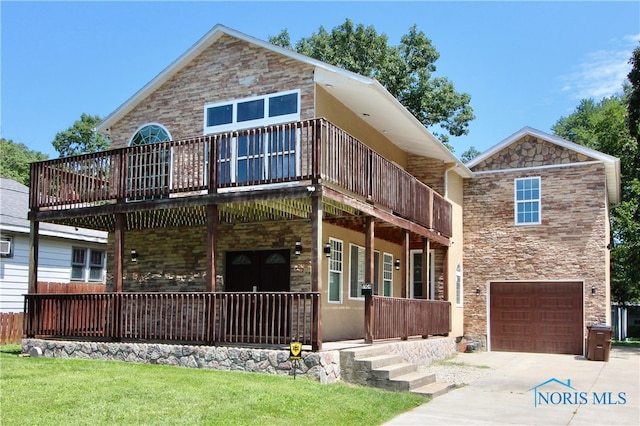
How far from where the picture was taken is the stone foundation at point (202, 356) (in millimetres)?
11422

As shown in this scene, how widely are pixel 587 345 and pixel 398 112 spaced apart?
30.2ft

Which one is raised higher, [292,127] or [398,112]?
[398,112]

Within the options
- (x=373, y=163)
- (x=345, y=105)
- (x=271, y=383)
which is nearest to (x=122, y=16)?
(x=345, y=105)

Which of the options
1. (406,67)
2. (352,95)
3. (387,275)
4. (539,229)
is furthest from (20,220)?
(406,67)

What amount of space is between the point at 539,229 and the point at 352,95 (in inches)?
368

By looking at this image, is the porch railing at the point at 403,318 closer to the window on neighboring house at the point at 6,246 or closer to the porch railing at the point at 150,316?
the porch railing at the point at 150,316

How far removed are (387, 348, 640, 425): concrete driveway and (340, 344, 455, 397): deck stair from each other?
0.41 meters

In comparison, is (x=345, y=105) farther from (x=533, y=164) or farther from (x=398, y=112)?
(x=533, y=164)

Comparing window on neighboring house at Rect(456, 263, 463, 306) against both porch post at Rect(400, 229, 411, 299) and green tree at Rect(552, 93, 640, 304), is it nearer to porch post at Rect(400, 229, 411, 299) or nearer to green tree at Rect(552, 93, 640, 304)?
porch post at Rect(400, 229, 411, 299)

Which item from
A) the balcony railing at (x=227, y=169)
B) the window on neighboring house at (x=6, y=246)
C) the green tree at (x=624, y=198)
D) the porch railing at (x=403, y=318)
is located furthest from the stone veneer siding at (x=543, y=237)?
the window on neighboring house at (x=6, y=246)

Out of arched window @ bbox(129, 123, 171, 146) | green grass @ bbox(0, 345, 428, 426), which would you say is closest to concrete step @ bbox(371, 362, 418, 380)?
green grass @ bbox(0, 345, 428, 426)

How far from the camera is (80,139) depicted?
150ft

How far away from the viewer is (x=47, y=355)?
14.0m

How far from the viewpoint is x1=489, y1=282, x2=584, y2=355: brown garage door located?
816 inches
